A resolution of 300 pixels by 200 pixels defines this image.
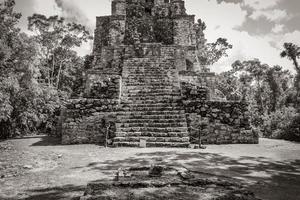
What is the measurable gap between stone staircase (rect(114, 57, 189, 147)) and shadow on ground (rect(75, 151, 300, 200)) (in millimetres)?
1461

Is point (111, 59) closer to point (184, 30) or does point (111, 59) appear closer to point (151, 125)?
point (184, 30)

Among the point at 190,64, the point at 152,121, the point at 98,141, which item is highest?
the point at 190,64

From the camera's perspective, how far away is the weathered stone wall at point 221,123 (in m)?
8.71

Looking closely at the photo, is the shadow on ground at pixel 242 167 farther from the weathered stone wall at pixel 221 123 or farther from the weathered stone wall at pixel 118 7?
the weathered stone wall at pixel 118 7

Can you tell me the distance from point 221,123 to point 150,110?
8.13 feet

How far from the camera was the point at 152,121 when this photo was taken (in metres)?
8.87

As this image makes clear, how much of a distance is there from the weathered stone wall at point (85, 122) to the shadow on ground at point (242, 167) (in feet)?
8.33

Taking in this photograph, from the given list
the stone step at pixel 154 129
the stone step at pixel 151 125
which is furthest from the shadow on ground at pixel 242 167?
the stone step at pixel 151 125

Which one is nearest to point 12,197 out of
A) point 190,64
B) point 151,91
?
point 151,91

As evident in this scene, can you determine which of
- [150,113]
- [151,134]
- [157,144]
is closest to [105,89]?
[150,113]

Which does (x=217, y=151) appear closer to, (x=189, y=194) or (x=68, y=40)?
(x=189, y=194)

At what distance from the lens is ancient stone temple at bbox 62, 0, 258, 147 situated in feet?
28.1

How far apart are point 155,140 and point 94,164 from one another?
9.40 ft

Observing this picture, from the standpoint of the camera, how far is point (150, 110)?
9.48m
